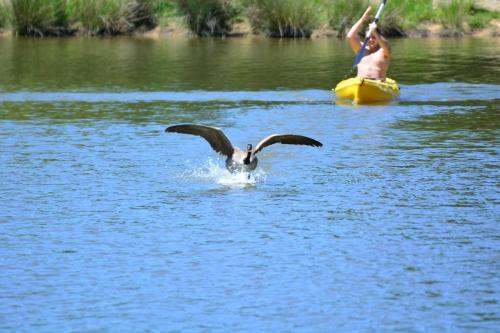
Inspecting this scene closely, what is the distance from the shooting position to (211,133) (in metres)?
14.5

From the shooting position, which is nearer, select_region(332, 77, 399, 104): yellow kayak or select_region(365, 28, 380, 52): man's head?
select_region(332, 77, 399, 104): yellow kayak

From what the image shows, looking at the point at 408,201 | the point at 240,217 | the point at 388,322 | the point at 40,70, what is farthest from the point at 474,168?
the point at 40,70

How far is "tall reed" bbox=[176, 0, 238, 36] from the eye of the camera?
41469mm

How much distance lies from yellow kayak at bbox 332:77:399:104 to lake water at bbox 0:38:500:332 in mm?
459

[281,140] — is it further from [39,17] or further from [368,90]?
[39,17]

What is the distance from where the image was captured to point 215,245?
11.7 m

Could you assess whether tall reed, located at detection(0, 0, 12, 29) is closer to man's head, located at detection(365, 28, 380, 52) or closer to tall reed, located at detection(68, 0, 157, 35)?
tall reed, located at detection(68, 0, 157, 35)

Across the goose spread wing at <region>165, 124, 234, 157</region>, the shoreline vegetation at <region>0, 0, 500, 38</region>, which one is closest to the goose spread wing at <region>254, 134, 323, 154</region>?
the goose spread wing at <region>165, 124, 234, 157</region>

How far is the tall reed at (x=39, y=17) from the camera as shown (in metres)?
41.0

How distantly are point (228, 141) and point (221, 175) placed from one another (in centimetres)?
80

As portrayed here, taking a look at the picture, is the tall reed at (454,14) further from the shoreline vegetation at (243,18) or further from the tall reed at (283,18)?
the tall reed at (283,18)

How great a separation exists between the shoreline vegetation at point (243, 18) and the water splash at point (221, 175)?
24.9 metres

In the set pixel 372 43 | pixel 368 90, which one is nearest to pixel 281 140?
pixel 368 90

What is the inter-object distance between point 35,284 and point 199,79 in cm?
1752
